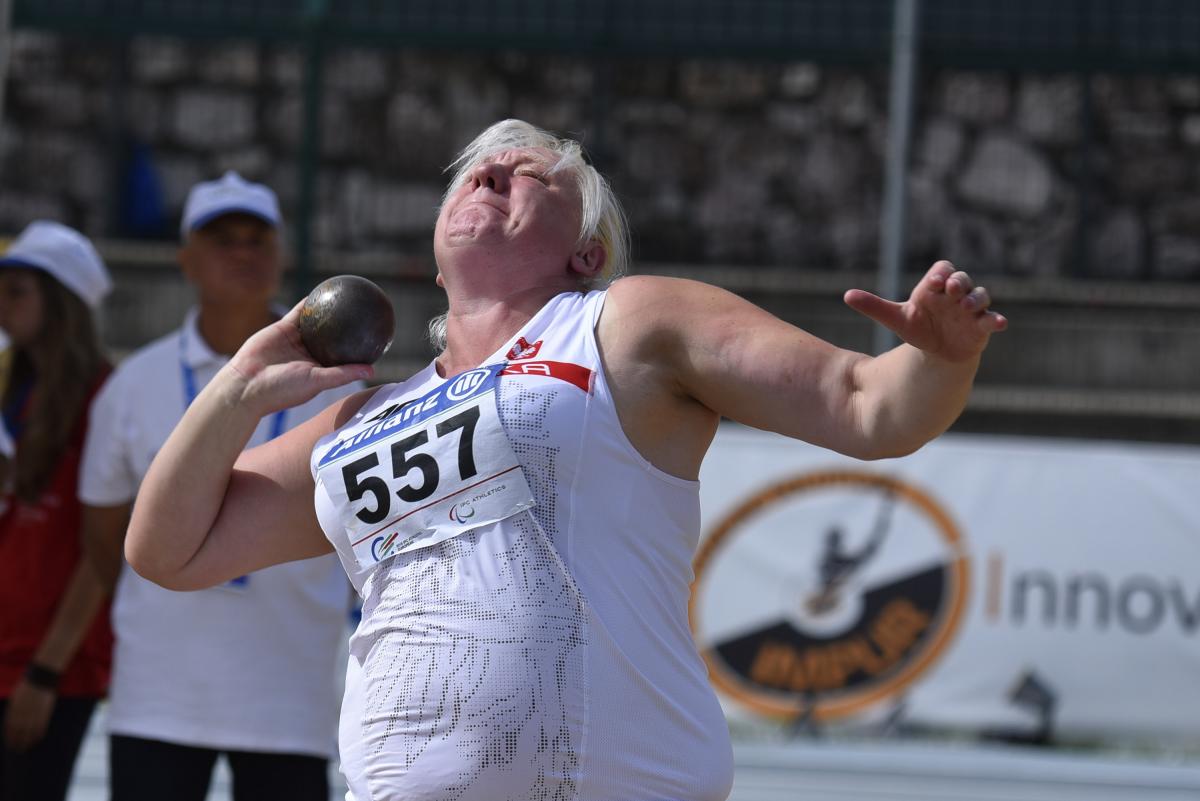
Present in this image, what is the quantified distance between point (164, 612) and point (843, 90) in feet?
26.7

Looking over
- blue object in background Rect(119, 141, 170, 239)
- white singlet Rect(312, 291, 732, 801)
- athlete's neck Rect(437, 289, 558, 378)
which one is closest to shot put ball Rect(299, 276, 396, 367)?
athlete's neck Rect(437, 289, 558, 378)

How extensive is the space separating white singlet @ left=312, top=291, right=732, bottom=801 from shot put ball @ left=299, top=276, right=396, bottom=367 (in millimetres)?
264

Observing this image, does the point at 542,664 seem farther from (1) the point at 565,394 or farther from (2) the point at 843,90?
(2) the point at 843,90

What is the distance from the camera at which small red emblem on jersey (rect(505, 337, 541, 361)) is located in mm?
2299

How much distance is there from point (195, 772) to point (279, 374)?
4.99 ft

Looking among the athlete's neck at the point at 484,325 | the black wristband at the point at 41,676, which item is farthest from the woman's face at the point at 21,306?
the athlete's neck at the point at 484,325

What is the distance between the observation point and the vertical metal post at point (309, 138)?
9.29m

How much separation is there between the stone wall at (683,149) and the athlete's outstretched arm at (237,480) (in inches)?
317

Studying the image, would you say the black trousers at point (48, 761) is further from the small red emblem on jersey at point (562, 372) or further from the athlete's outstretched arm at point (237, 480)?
the small red emblem on jersey at point (562, 372)

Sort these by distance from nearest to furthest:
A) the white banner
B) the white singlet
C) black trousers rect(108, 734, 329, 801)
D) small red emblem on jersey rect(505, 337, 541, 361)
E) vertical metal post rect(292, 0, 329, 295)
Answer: the white singlet → small red emblem on jersey rect(505, 337, 541, 361) → black trousers rect(108, 734, 329, 801) → the white banner → vertical metal post rect(292, 0, 329, 295)

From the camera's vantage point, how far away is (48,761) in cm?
417

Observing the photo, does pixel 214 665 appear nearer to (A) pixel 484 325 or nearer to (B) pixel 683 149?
(A) pixel 484 325

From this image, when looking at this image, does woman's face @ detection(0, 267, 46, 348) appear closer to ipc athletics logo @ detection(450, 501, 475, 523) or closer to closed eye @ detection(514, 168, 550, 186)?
closed eye @ detection(514, 168, 550, 186)

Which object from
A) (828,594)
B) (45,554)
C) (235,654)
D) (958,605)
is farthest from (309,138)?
(235,654)
